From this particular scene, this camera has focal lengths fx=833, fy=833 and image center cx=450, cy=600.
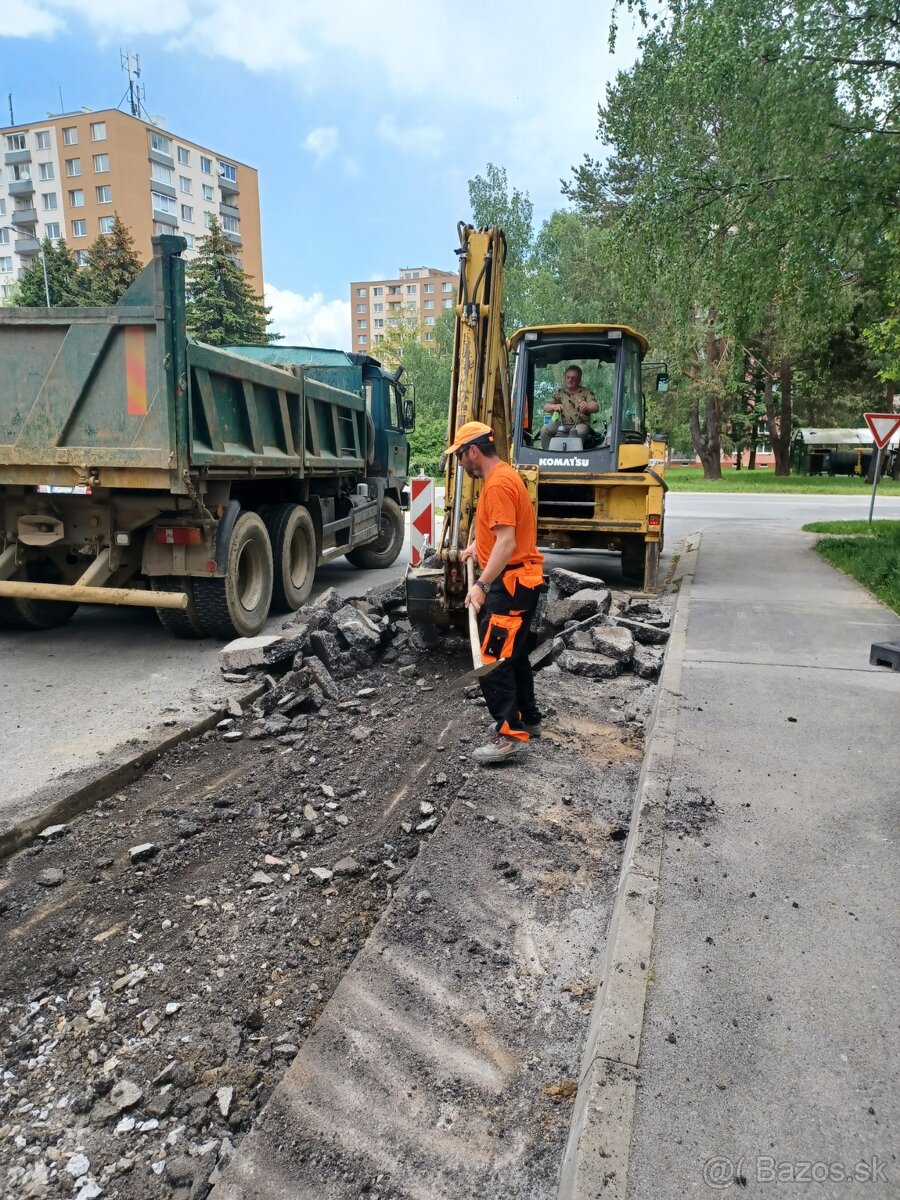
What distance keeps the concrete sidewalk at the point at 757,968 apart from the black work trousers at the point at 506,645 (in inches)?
34.3

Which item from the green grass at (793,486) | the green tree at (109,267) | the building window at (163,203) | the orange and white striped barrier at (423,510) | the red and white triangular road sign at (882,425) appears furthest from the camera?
the building window at (163,203)

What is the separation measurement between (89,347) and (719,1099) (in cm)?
621

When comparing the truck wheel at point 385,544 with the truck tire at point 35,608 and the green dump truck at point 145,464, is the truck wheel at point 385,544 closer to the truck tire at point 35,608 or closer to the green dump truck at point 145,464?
the green dump truck at point 145,464

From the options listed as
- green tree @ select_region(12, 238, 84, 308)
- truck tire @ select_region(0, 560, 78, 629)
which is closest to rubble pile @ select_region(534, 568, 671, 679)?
truck tire @ select_region(0, 560, 78, 629)

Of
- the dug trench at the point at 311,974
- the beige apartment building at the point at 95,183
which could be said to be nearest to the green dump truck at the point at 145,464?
the dug trench at the point at 311,974

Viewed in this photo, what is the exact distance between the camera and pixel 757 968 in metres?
2.64

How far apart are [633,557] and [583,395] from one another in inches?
82.2

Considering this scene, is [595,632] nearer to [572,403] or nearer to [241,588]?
[241,588]

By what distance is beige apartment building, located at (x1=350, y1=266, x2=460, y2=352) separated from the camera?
12975 cm

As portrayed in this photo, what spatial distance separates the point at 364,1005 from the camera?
2641 mm

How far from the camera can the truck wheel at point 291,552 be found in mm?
8266

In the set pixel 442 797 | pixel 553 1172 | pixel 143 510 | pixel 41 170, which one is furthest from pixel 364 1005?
pixel 41 170

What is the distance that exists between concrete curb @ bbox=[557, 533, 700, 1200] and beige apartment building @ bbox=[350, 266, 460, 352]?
430ft

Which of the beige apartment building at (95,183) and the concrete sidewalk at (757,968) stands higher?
the beige apartment building at (95,183)
